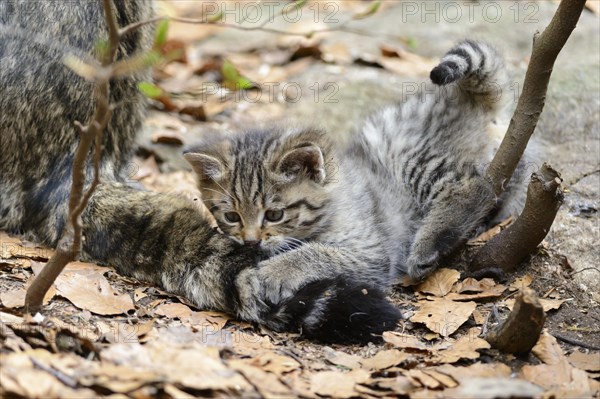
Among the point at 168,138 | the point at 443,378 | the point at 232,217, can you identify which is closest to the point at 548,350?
the point at 443,378

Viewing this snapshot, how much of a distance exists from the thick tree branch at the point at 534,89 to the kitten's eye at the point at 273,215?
1.47 meters

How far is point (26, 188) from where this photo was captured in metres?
5.34

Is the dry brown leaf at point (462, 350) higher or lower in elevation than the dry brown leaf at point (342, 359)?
higher

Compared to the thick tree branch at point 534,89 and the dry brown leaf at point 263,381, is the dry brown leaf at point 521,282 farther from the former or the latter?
the dry brown leaf at point 263,381

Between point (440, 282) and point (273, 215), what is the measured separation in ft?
4.03

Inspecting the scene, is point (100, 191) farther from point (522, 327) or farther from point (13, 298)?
point (522, 327)

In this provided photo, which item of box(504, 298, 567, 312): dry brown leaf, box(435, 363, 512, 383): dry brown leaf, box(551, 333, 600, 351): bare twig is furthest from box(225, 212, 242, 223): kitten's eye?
box(551, 333, 600, 351): bare twig

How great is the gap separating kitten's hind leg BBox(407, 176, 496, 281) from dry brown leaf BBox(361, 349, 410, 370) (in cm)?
140

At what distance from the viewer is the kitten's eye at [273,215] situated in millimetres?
5297

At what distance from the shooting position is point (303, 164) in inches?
211

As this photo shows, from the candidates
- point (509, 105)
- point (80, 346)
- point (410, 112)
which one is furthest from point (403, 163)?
point (80, 346)

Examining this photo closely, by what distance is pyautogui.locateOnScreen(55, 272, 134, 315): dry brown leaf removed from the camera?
4.47m

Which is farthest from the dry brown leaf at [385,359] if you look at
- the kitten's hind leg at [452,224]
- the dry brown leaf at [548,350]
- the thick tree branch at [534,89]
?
the thick tree branch at [534,89]

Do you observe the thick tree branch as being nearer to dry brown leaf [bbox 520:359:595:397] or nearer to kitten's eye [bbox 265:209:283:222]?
kitten's eye [bbox 265:209:283:222]
